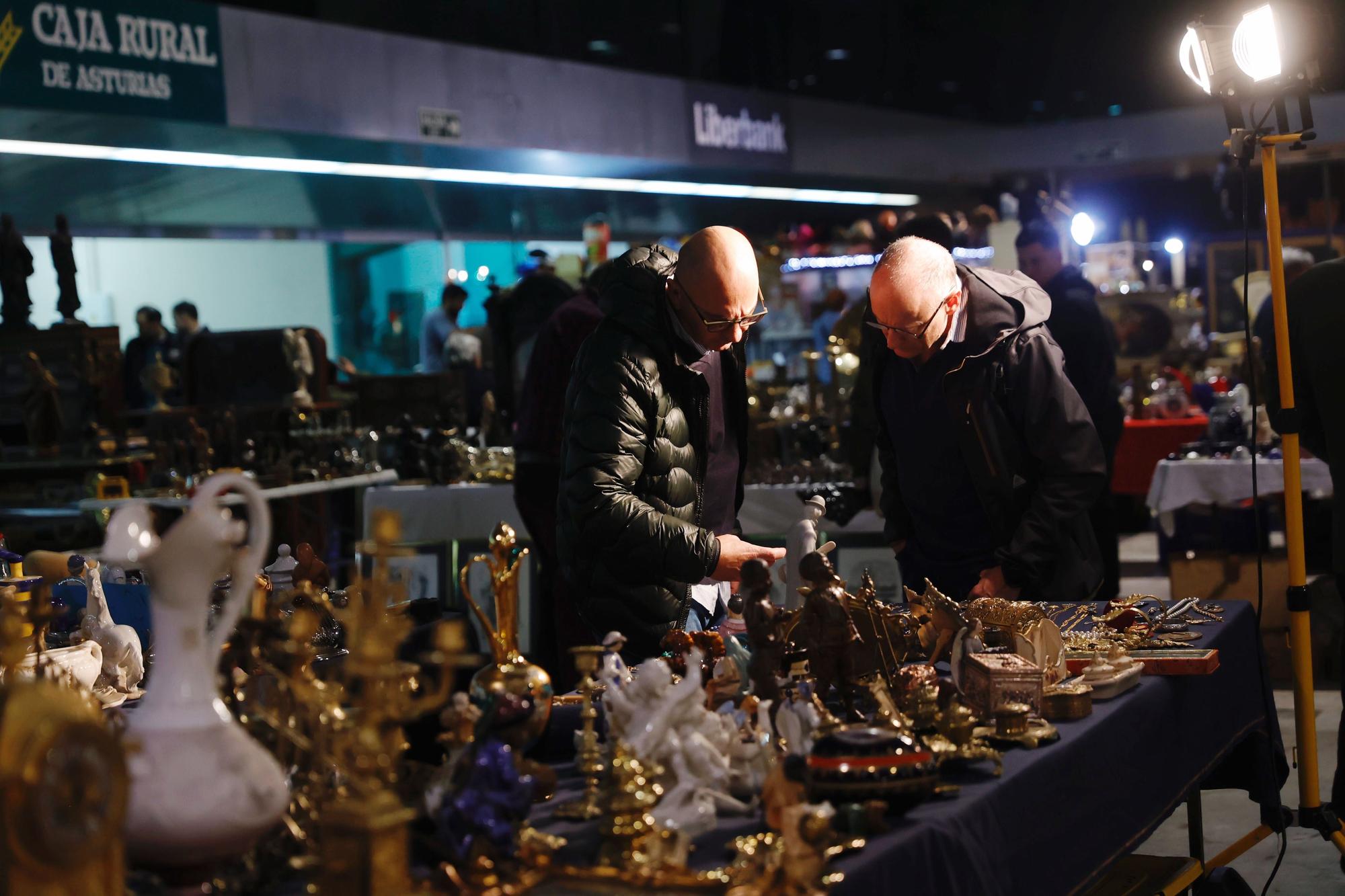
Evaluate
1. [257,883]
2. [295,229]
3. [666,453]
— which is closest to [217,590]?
[666,453]

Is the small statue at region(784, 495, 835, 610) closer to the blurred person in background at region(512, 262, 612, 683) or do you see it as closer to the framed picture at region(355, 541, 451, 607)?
the blurred person in background at region(512, 262, 612, 683)

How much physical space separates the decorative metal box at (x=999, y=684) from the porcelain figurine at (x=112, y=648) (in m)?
1.24

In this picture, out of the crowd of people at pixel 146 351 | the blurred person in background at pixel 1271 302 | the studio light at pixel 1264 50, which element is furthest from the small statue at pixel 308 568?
the crowd of people at pixel 146 351

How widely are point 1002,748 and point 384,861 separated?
3.10ft

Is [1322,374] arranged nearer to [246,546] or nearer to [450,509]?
[246,546]

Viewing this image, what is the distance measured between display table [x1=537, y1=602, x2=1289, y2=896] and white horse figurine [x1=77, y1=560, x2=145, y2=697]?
0.88 m

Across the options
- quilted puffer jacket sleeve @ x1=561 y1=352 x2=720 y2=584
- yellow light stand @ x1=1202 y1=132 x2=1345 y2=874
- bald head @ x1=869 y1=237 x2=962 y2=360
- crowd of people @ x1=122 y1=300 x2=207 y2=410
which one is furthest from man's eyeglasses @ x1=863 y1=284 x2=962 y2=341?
crowd of people @ x1=122 y1=300 x2=207 y2=410

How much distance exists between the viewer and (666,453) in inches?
112

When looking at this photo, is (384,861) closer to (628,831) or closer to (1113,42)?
(628,831)

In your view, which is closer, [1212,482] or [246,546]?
[246,546]

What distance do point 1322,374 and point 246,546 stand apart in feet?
10.1

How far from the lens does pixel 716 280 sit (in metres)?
2.75

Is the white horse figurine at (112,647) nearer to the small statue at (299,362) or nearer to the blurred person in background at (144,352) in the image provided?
the small statue at (299,362)

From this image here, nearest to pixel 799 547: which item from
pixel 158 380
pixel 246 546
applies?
pixel 246 546
